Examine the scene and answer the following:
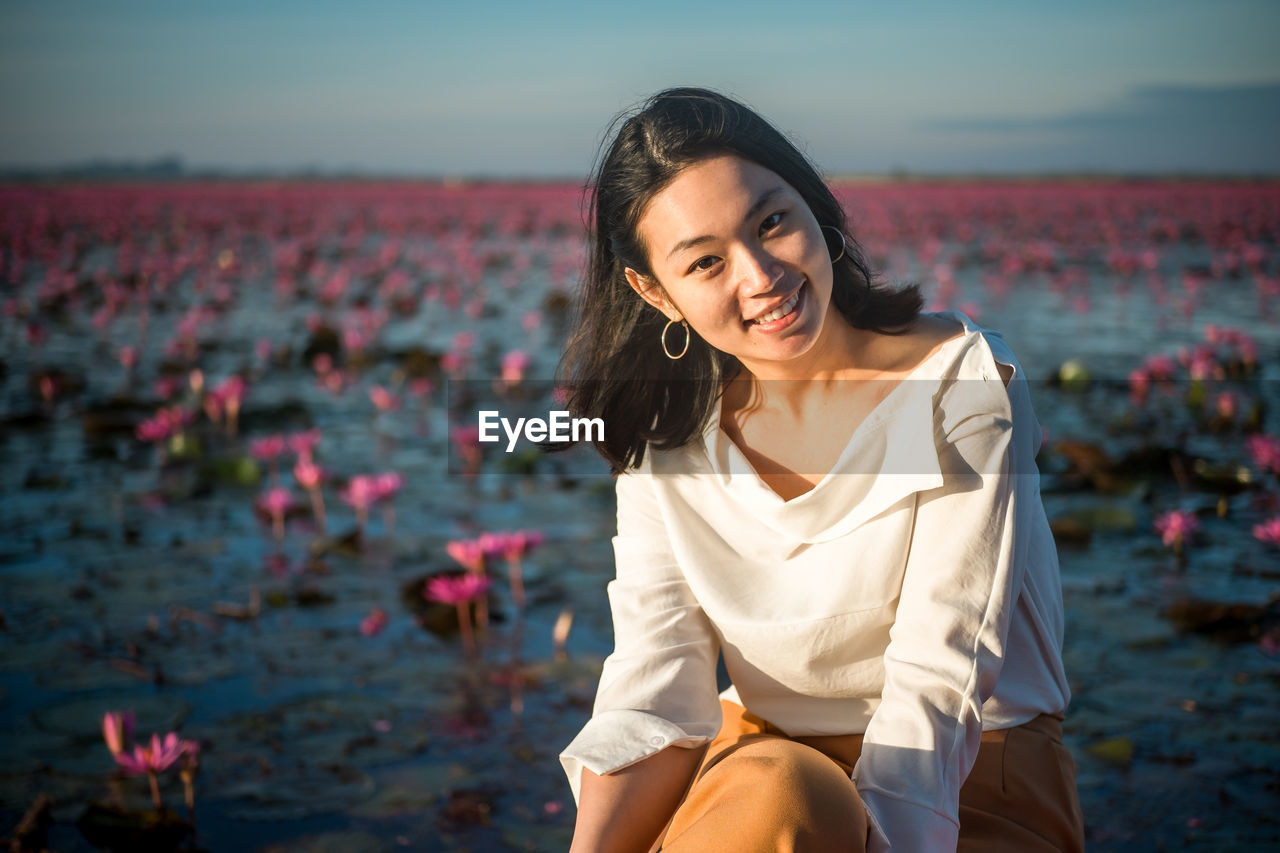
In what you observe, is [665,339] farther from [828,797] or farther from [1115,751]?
[1115,751]

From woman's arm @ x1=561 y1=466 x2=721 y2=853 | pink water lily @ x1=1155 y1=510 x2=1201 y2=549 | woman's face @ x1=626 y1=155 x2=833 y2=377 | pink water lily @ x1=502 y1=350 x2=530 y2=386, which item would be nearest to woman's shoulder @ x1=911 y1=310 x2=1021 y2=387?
woman's face @ x1=626 y1=155 x2=833 y2=377

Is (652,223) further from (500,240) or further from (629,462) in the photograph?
(500,240)

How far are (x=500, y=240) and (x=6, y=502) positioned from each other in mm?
11805

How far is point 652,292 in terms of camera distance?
156 centimetres

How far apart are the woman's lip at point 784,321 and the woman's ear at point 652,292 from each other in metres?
0.17

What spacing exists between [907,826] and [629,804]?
1.17 ft

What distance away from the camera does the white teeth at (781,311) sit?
4.63 feet

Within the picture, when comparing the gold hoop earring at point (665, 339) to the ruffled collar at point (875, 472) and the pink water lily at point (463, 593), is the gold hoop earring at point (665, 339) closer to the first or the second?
the ruffled collar at point (875, 472)

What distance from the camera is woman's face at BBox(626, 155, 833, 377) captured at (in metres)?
1.38

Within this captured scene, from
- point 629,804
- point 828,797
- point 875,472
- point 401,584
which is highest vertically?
point 875,472

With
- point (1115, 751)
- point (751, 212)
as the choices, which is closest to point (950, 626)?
point (751, 212)

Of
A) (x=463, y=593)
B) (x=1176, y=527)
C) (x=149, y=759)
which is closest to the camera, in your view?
(x=149, y=759)

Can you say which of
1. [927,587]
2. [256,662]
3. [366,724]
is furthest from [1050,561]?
[256,662]

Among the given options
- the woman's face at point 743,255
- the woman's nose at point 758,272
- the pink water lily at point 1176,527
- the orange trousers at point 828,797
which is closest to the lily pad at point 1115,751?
the orange trousers at point 828,797
